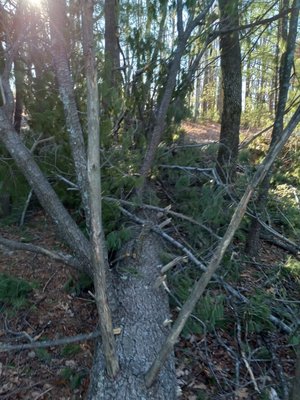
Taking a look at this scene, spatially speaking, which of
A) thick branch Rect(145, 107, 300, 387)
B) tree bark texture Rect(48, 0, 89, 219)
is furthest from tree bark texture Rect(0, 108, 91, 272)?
thick branch Rect(145, 107, 300, 387)

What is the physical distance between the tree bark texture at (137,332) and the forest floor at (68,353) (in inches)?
16.0

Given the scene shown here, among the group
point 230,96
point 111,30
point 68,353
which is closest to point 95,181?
point 68,353

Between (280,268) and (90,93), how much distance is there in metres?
3.04

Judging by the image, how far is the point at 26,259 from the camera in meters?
3.68

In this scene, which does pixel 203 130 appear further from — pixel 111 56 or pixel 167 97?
pixel 167 97

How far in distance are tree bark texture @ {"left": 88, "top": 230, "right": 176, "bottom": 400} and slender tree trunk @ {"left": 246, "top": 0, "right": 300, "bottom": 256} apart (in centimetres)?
147

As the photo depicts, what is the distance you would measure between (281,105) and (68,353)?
331 centimetres

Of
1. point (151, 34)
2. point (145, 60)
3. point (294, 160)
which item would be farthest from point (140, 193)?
point (294, 160)

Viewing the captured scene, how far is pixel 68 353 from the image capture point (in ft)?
9.09

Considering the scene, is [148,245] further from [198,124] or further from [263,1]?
[198,124]

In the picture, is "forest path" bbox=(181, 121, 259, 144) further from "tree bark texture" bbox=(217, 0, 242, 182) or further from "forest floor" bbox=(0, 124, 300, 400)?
"forest floor" bbox=(0, 124, 300, 400)

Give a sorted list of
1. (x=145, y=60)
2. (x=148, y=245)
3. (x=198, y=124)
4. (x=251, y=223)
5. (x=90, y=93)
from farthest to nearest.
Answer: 1. (x=198, y=124)
2. (x=251, y=223)
3. (x=145, y=60)
4. (x=148, y=245)
5. (x=90, y=93)

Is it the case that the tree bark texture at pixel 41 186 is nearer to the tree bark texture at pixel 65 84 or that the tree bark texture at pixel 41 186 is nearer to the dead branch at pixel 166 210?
the tree bark texture at pixel 65 84

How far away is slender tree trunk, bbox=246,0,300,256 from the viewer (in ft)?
11.6
